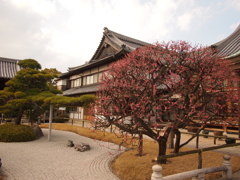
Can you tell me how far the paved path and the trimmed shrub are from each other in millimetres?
693

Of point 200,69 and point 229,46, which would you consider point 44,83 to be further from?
point 229,46

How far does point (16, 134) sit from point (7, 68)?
1725 centimetres

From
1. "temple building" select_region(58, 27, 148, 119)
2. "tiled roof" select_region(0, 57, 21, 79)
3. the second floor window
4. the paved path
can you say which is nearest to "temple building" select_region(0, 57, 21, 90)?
"tiled roof" select_region(0, 57, 21, 79)

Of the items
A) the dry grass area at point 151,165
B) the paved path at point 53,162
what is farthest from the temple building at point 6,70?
the dry grass area at point 151,165

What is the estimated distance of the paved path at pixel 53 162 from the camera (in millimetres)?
6141

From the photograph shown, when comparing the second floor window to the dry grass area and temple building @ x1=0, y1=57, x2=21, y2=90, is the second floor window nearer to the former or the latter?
temple building @ x1=0, y1=57, x2=21, y2=90

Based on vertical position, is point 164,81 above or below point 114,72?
below

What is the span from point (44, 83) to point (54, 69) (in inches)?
923

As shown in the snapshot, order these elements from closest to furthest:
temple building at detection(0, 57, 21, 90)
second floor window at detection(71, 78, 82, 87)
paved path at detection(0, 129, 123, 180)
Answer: paved path at detection(0, 129, 123, 180) → temple building at detection(0, 57, 21, 90) → second floor window at detection(71, 78, 82, 87)

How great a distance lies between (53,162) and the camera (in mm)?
7559

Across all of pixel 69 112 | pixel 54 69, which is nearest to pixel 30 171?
A: pixel 69 112

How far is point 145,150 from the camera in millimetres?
8547

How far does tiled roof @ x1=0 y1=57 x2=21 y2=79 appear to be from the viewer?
22891 mm

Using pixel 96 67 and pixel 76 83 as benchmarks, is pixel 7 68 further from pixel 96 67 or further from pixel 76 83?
pixel 96 67
